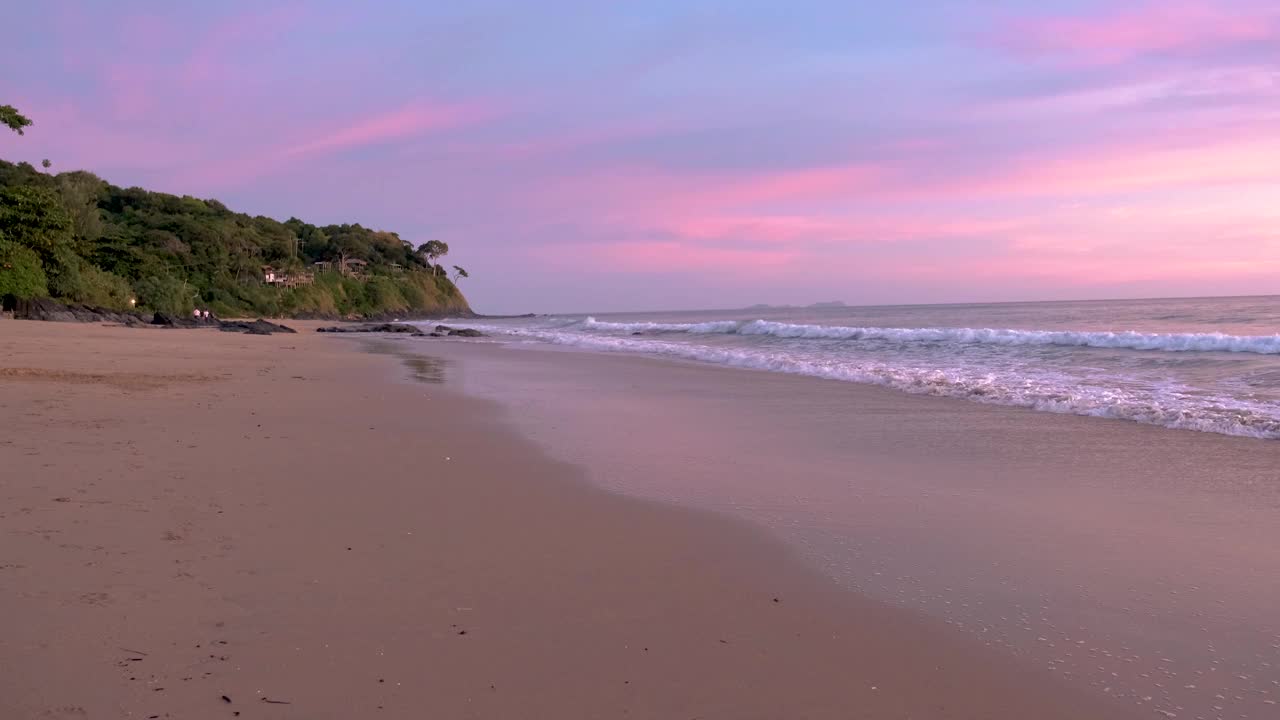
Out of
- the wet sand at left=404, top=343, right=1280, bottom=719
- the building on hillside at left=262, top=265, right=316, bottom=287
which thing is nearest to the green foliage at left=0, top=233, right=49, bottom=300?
the wet sand at left=404, top=343, right=1280, bottom=719

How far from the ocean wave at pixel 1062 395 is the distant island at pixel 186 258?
59.7 feet

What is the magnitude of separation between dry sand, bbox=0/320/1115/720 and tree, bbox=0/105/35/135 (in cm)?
1361

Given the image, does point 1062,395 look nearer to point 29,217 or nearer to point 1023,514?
point 1023,514

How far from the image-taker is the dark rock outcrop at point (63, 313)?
26.9m

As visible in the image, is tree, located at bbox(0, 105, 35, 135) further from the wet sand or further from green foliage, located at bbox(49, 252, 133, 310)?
green foliage, located at bbox(49, 252, 133, 310)

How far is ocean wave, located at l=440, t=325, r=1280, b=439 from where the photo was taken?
771cm

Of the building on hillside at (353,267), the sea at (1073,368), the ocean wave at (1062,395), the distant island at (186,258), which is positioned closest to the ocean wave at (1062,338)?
the sea at (1073,368)

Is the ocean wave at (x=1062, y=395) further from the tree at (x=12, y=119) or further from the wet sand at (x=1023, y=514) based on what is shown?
the tree at (x=12, y=119)

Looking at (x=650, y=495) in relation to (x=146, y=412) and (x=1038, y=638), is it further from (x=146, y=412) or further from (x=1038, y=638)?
(x=146, y=412)

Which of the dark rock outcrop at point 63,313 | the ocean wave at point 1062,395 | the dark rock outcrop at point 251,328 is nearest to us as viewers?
the ocean wave at point 1062,395

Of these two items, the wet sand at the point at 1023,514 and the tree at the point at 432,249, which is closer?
the wet sand at the point at 1023,514

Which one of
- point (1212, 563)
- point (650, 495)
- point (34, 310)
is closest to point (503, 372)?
point (650, 495)

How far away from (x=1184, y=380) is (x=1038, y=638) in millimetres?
11273

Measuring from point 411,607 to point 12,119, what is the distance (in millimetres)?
18086
